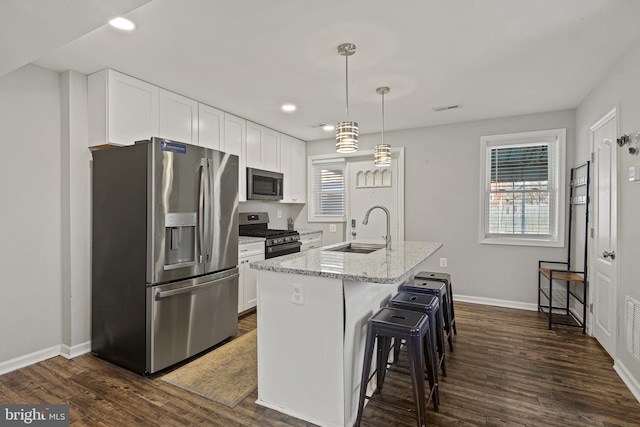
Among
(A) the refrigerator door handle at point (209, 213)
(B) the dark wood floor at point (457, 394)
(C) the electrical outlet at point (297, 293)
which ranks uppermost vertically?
(A) the refrigerator door handle at point (209, 213)

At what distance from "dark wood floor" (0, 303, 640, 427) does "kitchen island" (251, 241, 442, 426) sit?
0.17 meters

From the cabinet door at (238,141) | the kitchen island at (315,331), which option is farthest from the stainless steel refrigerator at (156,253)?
the cabinet door at (238,141)

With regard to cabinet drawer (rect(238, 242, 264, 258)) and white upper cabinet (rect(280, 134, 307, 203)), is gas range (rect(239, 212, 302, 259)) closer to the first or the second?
cabinet drawer (rect(238, 242, 264, 258))

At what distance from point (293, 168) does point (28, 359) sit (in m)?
3.82

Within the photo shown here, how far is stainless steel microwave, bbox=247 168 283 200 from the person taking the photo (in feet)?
14.2

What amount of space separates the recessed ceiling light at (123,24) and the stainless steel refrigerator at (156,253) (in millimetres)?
738

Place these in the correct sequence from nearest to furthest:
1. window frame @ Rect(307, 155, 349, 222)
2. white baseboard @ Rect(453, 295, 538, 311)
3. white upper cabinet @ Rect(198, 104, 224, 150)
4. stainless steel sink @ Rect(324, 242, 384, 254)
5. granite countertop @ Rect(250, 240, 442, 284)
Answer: granite countertop @ Rect(250, 240, 442, 284)
stainless steel sink @ Rect(324, 242, 384, 254)
white upper cabinet @ Rect(198, 104, 224, 150)
white baseboard @ Rect(453, 295, 538, 311)
window frame @ Rect(307, 155, 349, 222)

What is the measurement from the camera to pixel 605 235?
9.63 feet

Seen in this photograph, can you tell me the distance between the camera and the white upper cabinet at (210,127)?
3.65m

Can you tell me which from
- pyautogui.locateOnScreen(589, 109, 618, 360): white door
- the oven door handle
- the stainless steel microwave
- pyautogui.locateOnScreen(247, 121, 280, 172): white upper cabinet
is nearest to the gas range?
the oven door handle

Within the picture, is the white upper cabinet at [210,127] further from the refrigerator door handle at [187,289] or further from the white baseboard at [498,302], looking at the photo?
the white baseboard at [498,302]

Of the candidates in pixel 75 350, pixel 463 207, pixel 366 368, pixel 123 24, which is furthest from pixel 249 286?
pixel 463 207

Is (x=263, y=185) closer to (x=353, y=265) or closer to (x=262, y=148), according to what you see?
(x=262, y=148)
